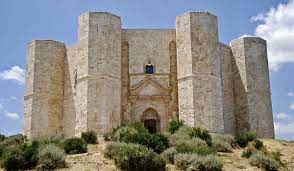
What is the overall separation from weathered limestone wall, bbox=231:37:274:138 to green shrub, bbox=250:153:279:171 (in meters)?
9.99

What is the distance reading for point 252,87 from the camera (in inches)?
1062

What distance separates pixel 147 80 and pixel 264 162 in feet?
34.5

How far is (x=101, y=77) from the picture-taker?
23.6 meters

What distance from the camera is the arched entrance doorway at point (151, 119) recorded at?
82.6 ft

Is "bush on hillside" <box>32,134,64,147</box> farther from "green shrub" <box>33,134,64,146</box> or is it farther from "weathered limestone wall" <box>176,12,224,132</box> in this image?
"weathered limestone wall" <box>176,12,224,132</box>

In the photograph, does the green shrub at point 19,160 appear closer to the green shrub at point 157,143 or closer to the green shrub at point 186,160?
the green shrub at point 157,143

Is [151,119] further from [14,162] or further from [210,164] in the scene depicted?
[14,162]

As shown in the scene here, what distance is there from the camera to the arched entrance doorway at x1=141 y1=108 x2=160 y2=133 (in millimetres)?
25188

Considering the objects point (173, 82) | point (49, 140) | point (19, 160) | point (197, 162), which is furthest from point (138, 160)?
point (173, 82)

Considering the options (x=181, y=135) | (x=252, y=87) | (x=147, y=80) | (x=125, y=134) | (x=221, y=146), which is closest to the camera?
(x=125, y=134)

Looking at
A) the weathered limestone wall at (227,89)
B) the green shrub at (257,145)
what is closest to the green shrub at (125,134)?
the green shrub at (257,145)

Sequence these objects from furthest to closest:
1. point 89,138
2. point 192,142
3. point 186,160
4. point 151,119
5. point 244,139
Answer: point 151,119
point 244,139
point 89,138
point 192,142
point 186,160

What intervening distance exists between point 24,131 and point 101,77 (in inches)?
264

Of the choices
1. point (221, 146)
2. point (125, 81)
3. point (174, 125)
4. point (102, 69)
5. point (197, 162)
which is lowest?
point (197, 162)
